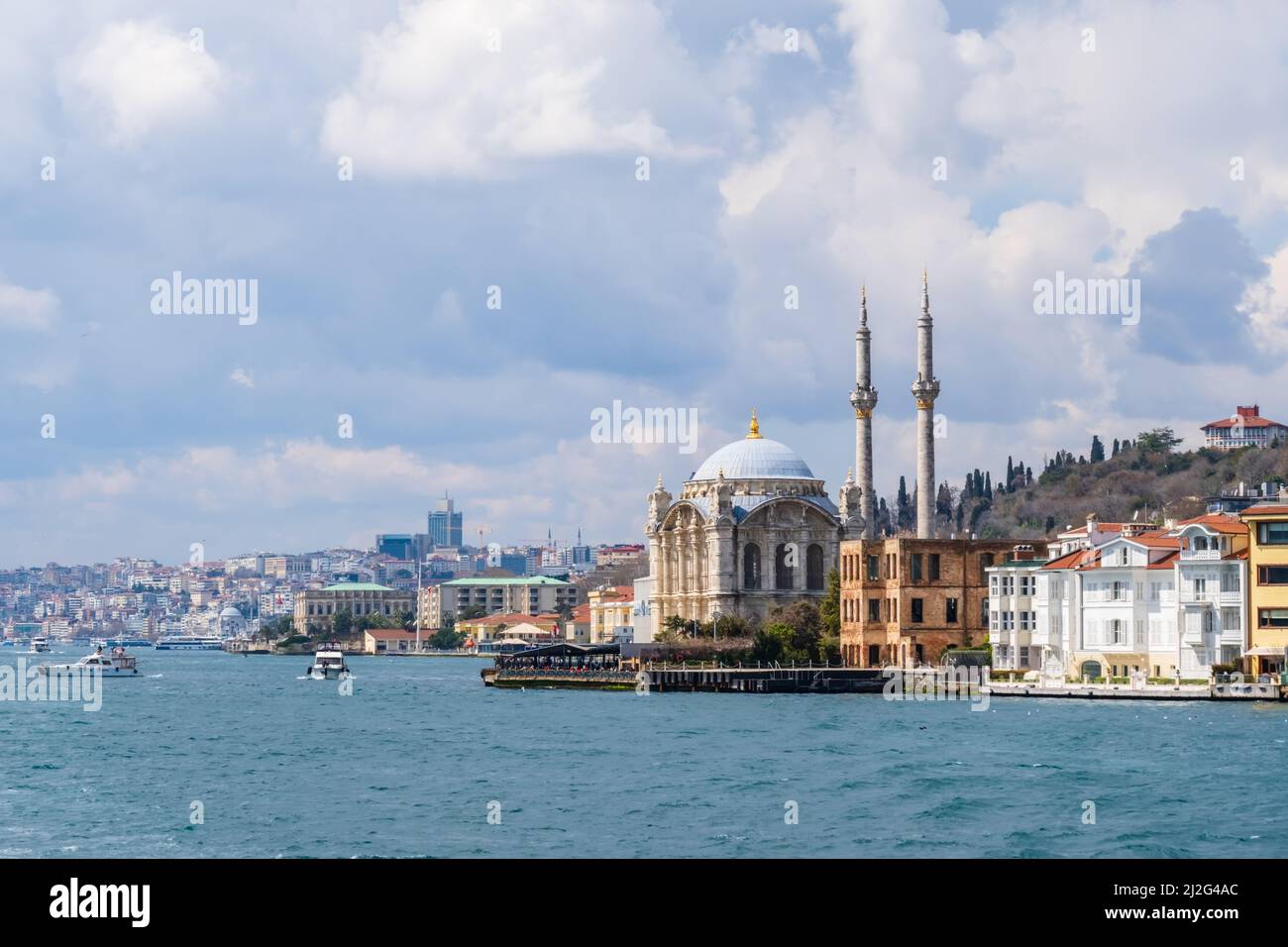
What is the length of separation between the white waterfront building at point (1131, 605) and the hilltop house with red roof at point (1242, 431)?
87270 millimetres

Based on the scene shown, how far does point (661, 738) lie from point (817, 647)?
128ft

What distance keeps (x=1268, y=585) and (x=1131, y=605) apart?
600 cm

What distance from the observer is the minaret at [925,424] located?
311ft

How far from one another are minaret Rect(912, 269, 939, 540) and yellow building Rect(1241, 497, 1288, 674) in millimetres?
31115

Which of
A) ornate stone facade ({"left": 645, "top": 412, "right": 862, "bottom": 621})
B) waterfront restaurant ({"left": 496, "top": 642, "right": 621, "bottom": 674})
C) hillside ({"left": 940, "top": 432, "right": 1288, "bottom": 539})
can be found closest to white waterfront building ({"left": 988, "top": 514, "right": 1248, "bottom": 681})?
waterfront restaurant ({"left": 496, "top": 642, "right": 621, "bottom": 674})

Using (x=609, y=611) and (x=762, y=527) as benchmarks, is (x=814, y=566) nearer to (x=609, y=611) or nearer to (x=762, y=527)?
(x=762, y=527)

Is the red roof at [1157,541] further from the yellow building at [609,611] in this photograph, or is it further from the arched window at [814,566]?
the yellow building at [609,611]

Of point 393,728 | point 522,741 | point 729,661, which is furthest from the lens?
point 729,661

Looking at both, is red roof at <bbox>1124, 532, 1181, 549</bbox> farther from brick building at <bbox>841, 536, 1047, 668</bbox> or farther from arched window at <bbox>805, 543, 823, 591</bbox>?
arched window at <bbox>805, 543, 823, 591</bbox>

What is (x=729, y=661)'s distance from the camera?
89000 millimetres

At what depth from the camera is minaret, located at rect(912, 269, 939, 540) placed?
9488 cm
